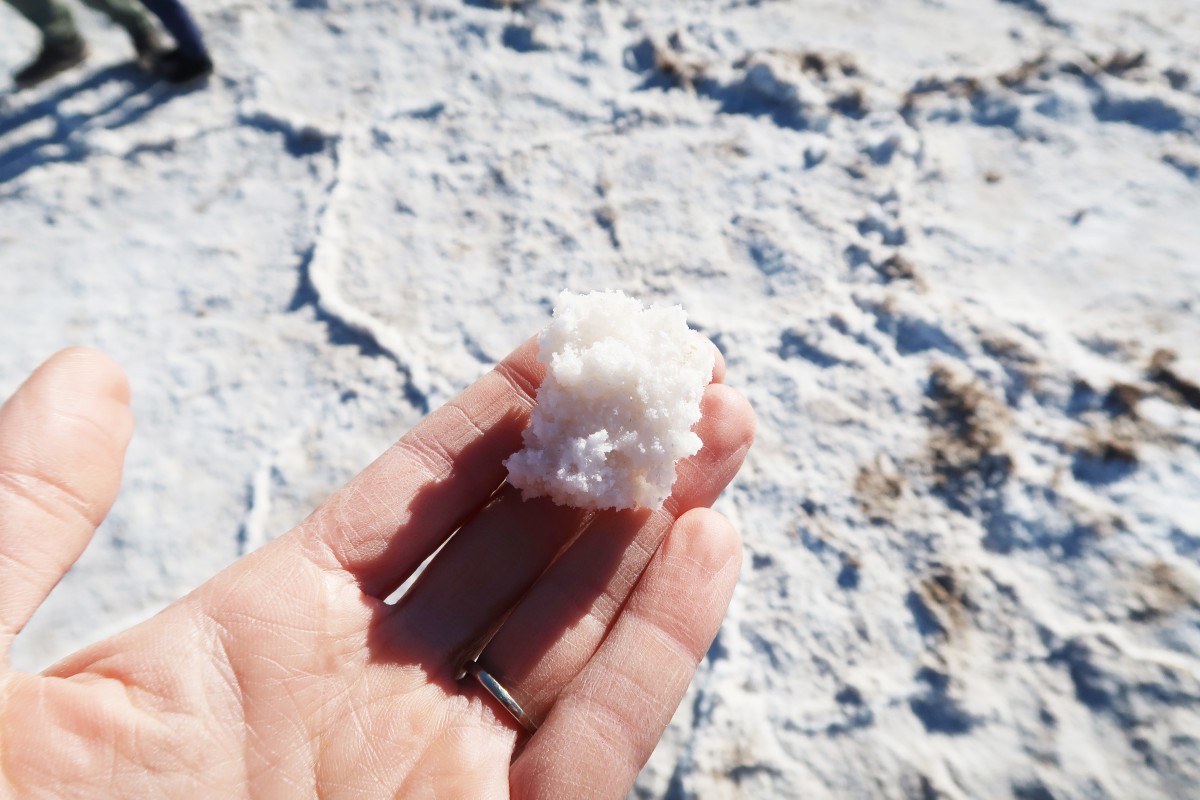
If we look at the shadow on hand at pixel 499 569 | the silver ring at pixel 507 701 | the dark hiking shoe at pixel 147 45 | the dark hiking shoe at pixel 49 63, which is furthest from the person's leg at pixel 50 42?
the silver ring at pixel 507 701

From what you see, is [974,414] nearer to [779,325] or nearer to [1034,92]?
[779,325]

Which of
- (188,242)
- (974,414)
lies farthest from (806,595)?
(188,242)

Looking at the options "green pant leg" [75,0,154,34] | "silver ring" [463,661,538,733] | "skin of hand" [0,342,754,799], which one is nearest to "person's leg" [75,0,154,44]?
"green pant leg" [75,0,154,34]

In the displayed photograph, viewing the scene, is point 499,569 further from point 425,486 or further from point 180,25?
point 180,25

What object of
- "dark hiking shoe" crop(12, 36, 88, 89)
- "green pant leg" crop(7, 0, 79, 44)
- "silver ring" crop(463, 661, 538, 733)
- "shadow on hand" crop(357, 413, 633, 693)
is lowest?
"silver ring" crop(463, 661, 538, 733)

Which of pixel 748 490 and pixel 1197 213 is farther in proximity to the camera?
pixel 1197 213

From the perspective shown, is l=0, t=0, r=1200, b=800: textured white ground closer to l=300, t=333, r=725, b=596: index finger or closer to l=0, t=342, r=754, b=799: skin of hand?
l=0, t=342, r=754, b=799: skin of hand

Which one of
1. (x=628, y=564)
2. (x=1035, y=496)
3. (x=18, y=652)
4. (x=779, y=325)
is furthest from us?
(x=779, y=325)
